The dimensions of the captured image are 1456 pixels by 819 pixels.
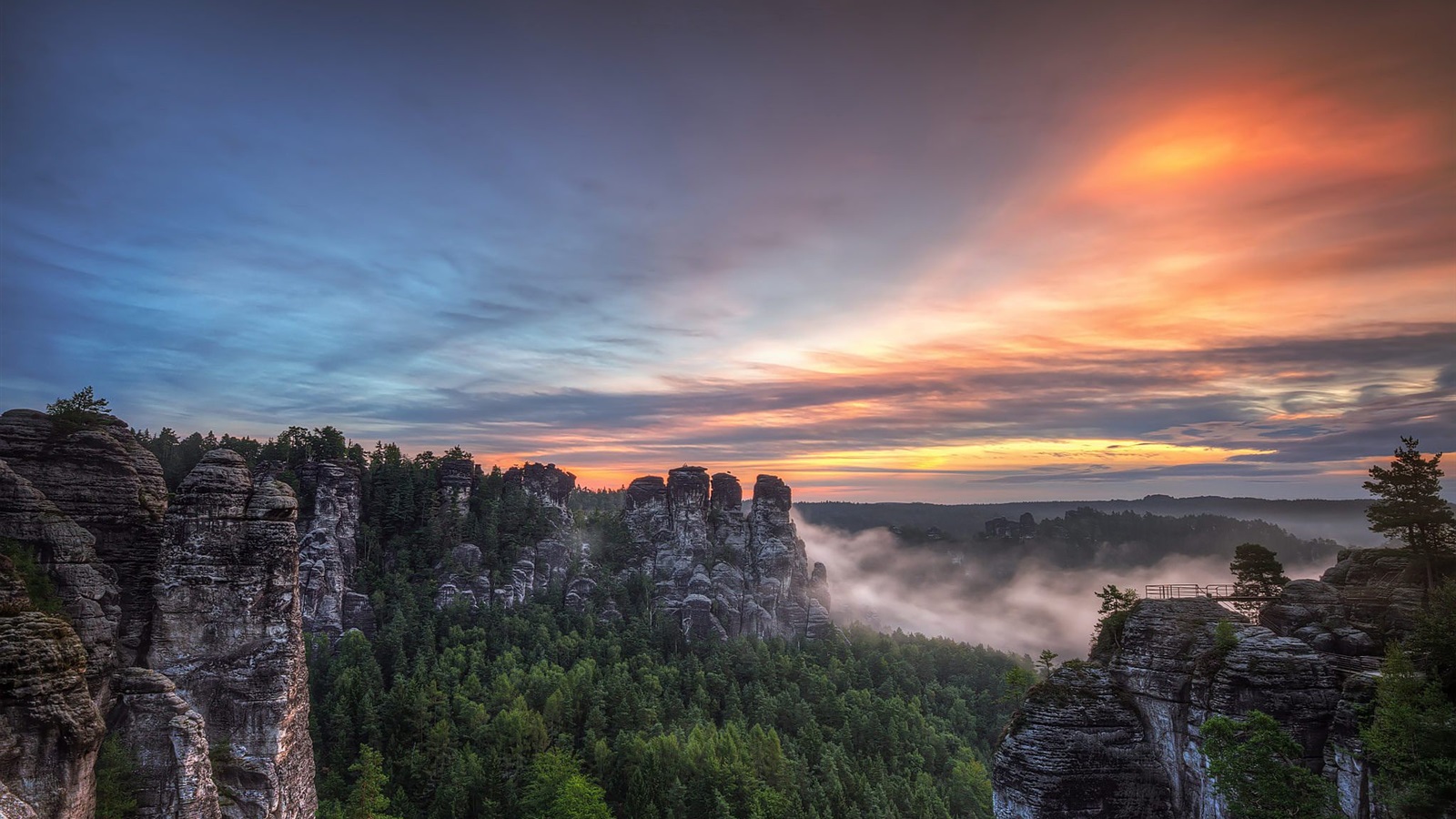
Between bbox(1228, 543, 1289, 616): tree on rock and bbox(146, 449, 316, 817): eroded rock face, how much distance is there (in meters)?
52.3

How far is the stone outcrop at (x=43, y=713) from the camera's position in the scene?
64.5ft

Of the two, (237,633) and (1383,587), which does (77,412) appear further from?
(1383,587)

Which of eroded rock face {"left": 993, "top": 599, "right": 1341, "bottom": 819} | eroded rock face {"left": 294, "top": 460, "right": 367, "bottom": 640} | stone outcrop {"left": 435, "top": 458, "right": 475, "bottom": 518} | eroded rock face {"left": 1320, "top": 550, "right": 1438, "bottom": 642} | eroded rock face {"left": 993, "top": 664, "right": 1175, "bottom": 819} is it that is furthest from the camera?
stone outcrop {"left": 435, "top": 458, "right": 475, "bottom": 518}

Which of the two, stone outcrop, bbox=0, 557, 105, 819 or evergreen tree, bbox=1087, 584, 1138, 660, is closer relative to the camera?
stone outcrop, bbox=0, 557, 105, 819

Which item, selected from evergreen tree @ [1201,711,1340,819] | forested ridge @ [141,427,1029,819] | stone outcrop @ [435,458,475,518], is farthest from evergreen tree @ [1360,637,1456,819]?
stone outcrop @ [435,458,475,518]

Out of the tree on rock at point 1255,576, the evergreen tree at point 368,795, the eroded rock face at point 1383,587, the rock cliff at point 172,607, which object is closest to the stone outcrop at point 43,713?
the rock cliff at point 172,607

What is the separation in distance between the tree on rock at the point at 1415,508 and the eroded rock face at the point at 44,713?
180ft

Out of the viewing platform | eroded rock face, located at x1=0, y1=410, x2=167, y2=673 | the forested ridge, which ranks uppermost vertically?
eroded rock face, located at x1=0, y1=410, x2=167, y2=673

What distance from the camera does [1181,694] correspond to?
29672mm

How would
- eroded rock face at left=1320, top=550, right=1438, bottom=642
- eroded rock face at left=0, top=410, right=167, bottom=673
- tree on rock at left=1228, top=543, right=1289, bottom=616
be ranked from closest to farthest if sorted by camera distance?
eroded rock face at left=0, top=410, right=167, bottom=673
eroded rock face at left=1320, top=550, right=1438, bottom=642
tree on rock at left=1228, top=543, right=1289, bottom=616

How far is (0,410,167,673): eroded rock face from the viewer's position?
27.2 m

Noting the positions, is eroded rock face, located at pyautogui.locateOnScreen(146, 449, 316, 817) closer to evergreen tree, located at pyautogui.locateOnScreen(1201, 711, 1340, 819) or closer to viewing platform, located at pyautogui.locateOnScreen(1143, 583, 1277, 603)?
evergreen tree, located at pyautogui.locateOnScreen(1201, 711, 1340, 819)

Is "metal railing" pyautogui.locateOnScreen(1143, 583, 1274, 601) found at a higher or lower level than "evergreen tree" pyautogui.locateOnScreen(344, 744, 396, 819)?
higher

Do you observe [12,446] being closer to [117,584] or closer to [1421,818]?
[117,584]
